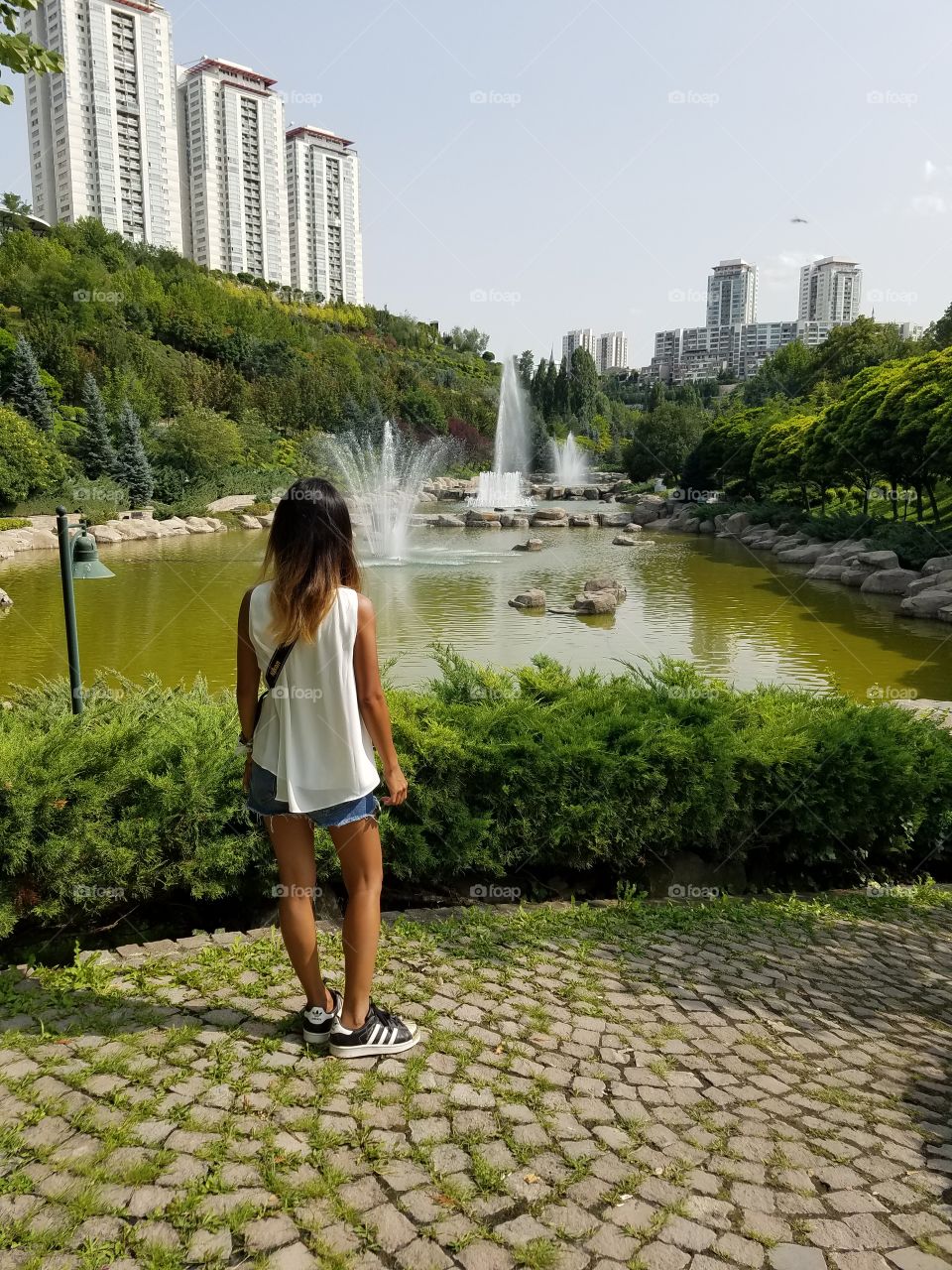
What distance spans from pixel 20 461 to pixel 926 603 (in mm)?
23756

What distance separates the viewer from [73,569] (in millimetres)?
5555

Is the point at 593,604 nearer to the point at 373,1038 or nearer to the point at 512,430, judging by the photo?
the point at 373,1038

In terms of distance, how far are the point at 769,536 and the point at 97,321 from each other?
35692mm

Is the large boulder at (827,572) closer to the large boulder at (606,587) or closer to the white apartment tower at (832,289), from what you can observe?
the large boulder at (606,587)

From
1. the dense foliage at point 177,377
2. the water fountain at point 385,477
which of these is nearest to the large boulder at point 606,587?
the water fountain at point 385,477

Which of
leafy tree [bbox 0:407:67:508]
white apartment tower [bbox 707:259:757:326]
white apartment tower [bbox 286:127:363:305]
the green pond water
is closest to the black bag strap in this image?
the green pond water

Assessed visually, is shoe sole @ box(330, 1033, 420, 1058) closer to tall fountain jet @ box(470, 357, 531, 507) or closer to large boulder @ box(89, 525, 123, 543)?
large boulder @ box(89, 525, 123, 543)

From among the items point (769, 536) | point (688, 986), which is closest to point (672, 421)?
point (769, 536)

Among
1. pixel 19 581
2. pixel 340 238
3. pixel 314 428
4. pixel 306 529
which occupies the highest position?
pixel 340 238

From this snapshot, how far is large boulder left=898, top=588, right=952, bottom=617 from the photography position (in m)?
13.8

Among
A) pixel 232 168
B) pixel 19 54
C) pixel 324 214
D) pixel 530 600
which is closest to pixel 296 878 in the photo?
pixel 19 54

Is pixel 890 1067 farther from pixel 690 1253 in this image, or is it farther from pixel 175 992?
pixel 175 992

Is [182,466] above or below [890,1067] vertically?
above

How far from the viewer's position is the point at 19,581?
1628cm
